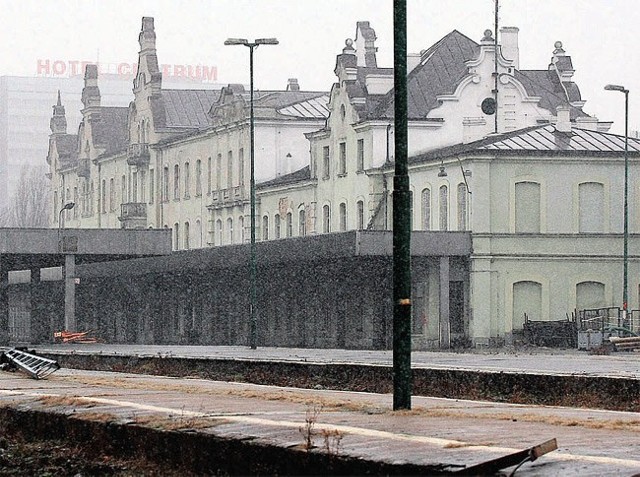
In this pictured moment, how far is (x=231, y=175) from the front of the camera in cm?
8881

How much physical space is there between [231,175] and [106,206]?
25.3 metres

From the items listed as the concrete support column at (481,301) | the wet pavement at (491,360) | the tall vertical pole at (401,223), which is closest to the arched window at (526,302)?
the concrete support column at (481,301)

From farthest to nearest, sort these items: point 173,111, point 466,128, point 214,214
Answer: point 173,111 < point 214,214 < point 466,128

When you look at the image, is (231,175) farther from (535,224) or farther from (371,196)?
(535,224)

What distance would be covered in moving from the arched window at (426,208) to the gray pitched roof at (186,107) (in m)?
37.4

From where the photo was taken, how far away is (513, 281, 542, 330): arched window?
6325cm

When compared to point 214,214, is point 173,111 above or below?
above

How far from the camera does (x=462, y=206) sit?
212ft

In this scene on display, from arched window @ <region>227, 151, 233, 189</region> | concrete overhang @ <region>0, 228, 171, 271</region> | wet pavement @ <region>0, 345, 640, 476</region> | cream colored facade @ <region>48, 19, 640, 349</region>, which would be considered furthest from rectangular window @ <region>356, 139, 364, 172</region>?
wet pavement @ <region>0, 345, 640, 476</region>

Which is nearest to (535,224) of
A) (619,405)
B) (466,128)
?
(466,128)

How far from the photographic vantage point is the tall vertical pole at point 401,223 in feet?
50.0

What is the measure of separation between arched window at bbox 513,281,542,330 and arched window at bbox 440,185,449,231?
4.41m

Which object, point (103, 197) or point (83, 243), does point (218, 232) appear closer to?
point (103, 197)

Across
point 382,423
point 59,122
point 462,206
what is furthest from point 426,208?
point 59,122
